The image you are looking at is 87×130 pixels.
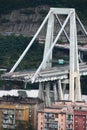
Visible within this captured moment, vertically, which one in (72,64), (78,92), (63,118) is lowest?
(63,118)

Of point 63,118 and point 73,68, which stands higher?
point 73,68

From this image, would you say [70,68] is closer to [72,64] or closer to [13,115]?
[72,64]

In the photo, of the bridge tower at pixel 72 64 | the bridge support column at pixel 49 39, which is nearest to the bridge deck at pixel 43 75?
the bridge tower at pixel 72 64

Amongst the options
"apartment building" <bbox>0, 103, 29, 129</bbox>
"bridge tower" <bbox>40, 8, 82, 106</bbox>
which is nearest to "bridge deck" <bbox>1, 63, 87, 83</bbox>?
"bridge tower" <bbox>40, 8, 82, 106</bbox>

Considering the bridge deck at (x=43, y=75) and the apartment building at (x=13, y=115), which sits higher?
the bridge deck at (x=43, y=75)

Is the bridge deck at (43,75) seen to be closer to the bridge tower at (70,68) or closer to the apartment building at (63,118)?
the bridge tower at (70,68)

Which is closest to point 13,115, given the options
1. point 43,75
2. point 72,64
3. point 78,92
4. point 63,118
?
point 63,118

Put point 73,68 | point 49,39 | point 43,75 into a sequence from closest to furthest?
point 43,75 < point 73,68 < point 49,39

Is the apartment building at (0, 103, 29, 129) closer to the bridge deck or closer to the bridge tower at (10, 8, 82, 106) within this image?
the bridge deck

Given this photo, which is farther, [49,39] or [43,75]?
[49,39]

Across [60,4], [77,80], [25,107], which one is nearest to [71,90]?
[77,80]

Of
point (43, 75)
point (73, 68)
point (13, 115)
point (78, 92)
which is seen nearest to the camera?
point (13, 115)

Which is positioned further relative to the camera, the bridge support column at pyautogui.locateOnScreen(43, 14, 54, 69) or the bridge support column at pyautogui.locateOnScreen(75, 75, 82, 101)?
the bridge support column at pyautogui.locateOnScreen(43, 14, 54, 69)
